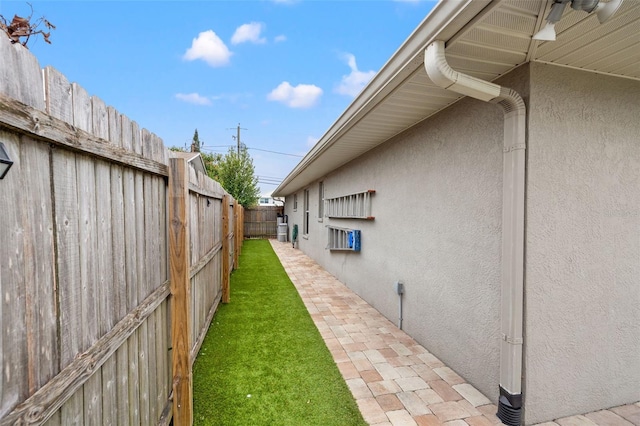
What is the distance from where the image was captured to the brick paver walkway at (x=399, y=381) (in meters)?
2.41

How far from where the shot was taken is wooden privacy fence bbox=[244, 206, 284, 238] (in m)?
19.2

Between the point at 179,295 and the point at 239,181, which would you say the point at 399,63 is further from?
the point at 239,181

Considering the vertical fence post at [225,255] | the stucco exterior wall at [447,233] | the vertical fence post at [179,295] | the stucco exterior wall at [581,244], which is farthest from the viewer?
the vertical fence post at [225,255]

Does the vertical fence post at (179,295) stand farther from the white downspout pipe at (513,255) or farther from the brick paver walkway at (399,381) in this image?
the white downspout pipe at (513,255)

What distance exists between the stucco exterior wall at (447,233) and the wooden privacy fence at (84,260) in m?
2.49

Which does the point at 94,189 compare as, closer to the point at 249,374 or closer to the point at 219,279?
the point at 249,374

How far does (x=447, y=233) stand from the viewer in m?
3.27

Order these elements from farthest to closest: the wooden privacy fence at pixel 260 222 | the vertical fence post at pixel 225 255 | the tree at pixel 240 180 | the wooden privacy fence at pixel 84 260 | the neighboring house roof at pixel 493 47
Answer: the tree at pixel 240 180 → the wooden privacy fence at pixel 260 222 → the vertical fence post at pixel 225 255 → the neighboring house roof at pixel 493 47 → the wooden privacy fence at pixel 84 260

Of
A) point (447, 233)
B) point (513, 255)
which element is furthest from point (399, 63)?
point (447, 233)

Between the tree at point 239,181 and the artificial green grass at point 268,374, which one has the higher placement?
the tree at point 239,181

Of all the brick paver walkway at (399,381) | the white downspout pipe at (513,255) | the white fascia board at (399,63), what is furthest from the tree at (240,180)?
the white downspout pipe at (513,255)

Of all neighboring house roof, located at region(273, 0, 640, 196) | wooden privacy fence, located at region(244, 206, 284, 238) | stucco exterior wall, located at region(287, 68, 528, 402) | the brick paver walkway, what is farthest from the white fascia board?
wooden privacy fence, located at region(244, 206, 284, 238)

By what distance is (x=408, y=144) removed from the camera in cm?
406

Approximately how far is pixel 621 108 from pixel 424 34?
76.4 inches
